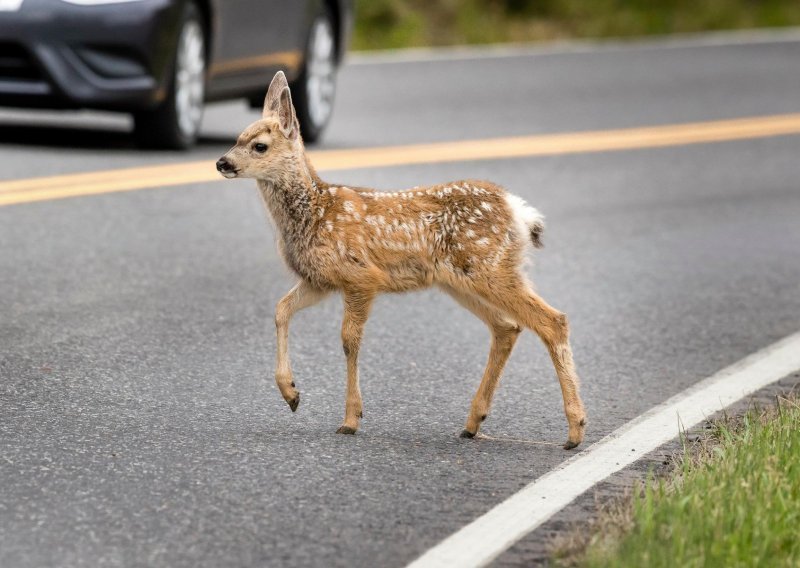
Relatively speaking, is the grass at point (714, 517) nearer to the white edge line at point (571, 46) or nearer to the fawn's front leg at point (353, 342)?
the fawn's front leg at point (353, 342)

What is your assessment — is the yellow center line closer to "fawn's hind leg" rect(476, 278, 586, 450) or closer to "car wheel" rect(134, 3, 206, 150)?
"car wheel" rect(134, 3, 206, 150)

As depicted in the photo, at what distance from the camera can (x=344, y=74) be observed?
20422mm

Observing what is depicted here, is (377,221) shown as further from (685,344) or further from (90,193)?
(90,193)

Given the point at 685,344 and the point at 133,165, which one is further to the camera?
the point at 133,165

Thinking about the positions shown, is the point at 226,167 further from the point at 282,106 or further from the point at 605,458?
the point at 605,458

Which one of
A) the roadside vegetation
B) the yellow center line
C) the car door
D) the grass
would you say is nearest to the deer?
the grass

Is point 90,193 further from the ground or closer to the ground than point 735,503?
closer to the ground

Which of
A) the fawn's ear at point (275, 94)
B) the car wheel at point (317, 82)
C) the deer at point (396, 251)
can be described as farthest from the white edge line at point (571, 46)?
the deer at point (396, 251)

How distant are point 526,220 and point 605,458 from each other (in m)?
0.89

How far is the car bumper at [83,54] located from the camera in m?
12.9

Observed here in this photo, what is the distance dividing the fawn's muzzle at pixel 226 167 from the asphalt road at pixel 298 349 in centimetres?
89

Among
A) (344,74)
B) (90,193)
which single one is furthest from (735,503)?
(344,74)

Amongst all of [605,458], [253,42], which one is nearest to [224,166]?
[605,458]

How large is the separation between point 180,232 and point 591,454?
5.07m
